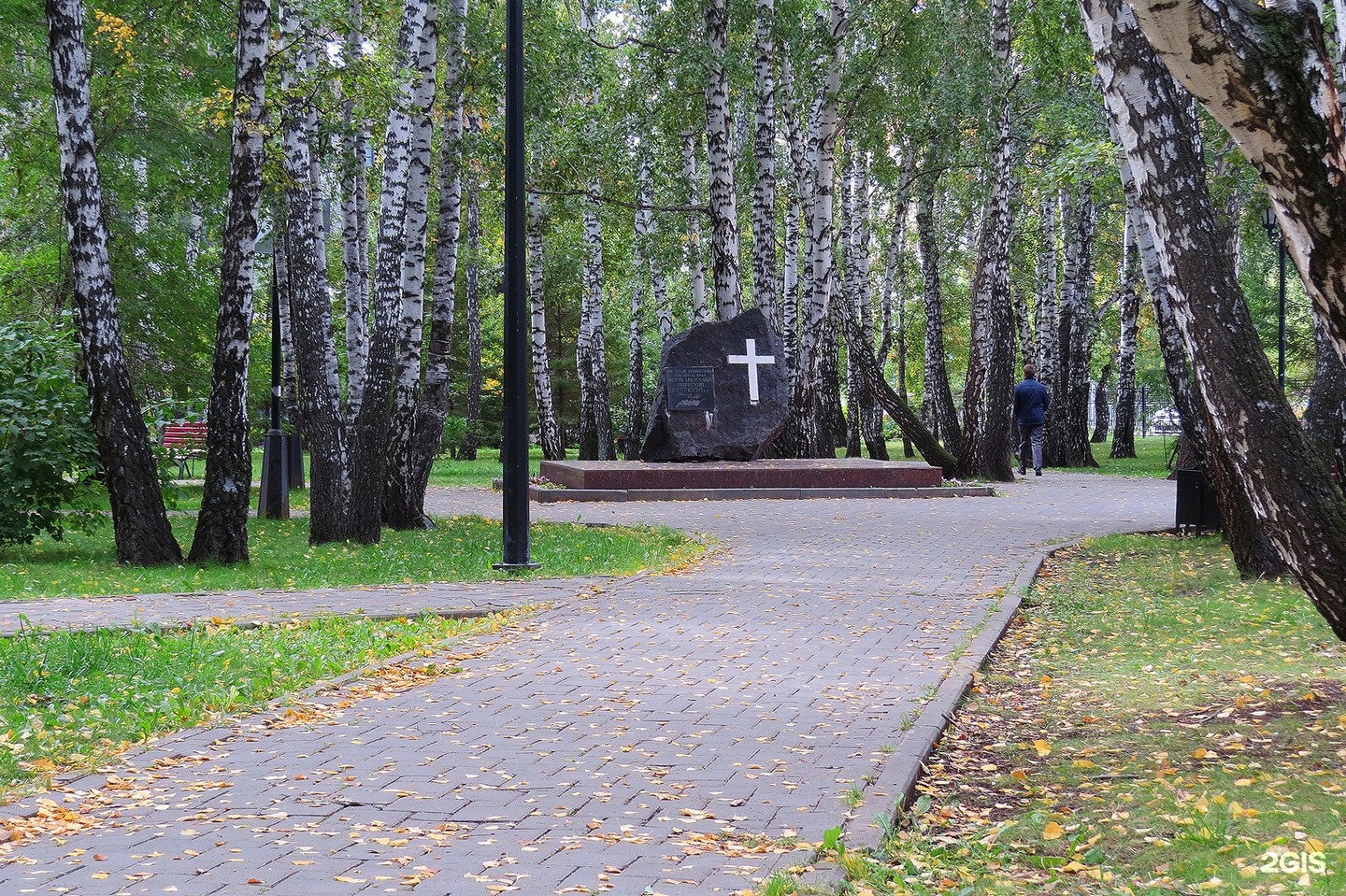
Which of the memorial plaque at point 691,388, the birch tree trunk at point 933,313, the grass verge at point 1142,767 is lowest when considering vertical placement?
the grass verge at point 1142,767

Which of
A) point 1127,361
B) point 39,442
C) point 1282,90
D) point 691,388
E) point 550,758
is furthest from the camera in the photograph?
point 1127,361

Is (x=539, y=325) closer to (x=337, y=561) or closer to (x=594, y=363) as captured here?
(x=594, y=363)

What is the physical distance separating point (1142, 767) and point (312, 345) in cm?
1270

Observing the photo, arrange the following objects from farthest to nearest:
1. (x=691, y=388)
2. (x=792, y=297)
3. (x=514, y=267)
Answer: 1. (x=792, y=297)
2. (x=691, y=388)
3. (x=514, y=267)

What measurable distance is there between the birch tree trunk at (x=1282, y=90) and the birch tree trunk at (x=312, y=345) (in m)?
11.0

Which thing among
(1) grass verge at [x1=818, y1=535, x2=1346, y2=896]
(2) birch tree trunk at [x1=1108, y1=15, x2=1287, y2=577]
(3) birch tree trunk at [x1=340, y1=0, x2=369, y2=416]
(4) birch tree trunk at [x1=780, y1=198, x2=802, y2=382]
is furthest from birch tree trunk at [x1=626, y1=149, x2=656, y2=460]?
(1) grass verge at [x1=818, y1=535, x2=1346, y2=896]

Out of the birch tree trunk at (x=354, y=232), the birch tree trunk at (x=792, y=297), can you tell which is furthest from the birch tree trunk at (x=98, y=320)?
the birch tree trunk at (x=792, y=297)

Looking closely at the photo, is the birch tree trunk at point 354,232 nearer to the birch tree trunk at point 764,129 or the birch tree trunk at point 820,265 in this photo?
the birch tree trunk at point 764,129

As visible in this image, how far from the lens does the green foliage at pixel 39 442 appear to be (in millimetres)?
13477

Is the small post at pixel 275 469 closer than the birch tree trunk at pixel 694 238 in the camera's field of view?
Yes

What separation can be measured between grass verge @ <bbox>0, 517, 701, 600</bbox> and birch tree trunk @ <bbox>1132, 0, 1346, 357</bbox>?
794 centimetres

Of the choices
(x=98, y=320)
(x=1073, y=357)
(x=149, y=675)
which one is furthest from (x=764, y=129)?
(x=149, y=675)

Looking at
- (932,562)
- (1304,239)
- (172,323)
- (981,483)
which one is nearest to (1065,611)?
(932,562)

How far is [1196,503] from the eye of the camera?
602 inches
